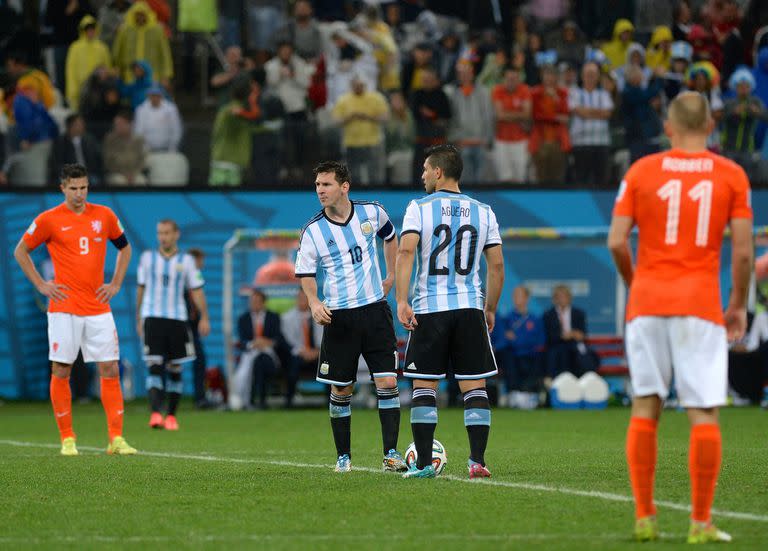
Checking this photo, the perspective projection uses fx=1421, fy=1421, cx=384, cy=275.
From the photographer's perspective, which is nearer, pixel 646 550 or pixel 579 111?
pixel 646 550

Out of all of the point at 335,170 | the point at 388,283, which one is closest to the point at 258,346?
the point at 388,283

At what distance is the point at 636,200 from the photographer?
6.61 metres

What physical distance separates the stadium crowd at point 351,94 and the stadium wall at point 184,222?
359 millimetres

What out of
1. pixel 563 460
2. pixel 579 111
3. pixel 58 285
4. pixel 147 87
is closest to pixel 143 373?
pixel 147 87

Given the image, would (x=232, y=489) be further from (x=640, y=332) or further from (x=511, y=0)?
(x=511, y=0)

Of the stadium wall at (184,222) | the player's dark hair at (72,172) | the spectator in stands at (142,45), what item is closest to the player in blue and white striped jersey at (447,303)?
the player's dark hair at (72,172)

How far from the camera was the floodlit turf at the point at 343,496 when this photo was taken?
677 centimetres

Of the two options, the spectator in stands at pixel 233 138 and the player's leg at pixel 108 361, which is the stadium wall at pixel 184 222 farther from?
the player's leg at pixel 108 361

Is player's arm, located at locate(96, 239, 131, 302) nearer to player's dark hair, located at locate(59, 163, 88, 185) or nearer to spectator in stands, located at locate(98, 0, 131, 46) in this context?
player's dark hair, located at locate(59, 163, 88, 185)

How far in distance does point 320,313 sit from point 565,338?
11.4 meters

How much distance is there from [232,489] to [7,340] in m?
14.9

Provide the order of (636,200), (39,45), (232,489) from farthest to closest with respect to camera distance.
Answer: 1. (39,45)
2. (232,489)
3. (636,200)

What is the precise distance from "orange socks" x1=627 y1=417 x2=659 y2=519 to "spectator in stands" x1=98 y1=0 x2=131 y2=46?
744 inches

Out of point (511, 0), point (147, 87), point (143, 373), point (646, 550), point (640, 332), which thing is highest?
point (511, 0)
